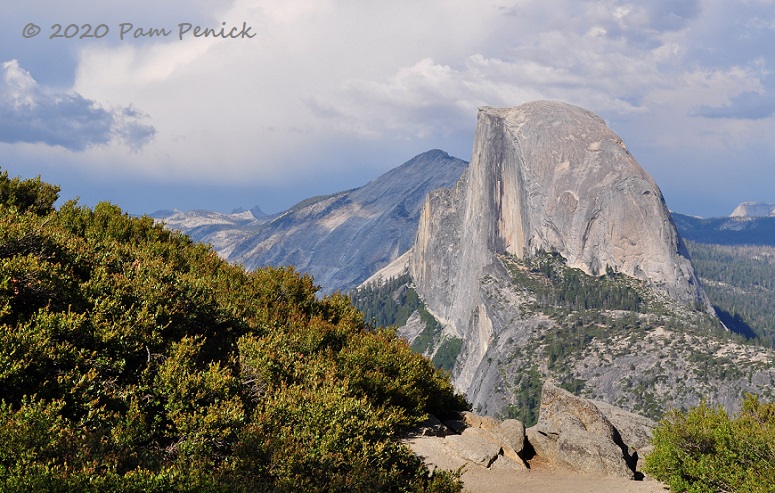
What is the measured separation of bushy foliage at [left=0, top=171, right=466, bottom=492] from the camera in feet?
27.8

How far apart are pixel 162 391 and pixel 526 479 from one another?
11.3 meters

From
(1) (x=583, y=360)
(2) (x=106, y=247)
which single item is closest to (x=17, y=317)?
(2) (x=106, y=247)

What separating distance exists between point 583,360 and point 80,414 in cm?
18453

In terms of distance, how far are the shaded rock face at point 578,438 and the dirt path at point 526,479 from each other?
0.55 m

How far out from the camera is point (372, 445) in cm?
1143

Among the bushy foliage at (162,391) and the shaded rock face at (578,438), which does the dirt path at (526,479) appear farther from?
the bushy foliage at (162,391)

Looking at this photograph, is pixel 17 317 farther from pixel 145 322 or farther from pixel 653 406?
pixel 653 406

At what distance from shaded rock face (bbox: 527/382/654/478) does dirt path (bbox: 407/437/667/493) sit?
554 millimetres

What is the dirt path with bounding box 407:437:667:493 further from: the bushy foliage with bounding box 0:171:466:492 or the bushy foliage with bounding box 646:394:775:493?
the bushy foliage with bounding box 0:171:466:492

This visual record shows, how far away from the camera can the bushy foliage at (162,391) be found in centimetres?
848

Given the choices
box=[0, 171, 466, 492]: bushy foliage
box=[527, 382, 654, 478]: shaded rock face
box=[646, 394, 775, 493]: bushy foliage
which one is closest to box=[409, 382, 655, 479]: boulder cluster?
box=[527, 382, 654, 478]: shaded rock face

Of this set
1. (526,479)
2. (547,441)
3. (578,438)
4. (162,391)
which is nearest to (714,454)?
(578,438)

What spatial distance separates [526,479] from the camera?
695 inches

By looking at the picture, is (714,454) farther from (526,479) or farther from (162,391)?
(162,391)
